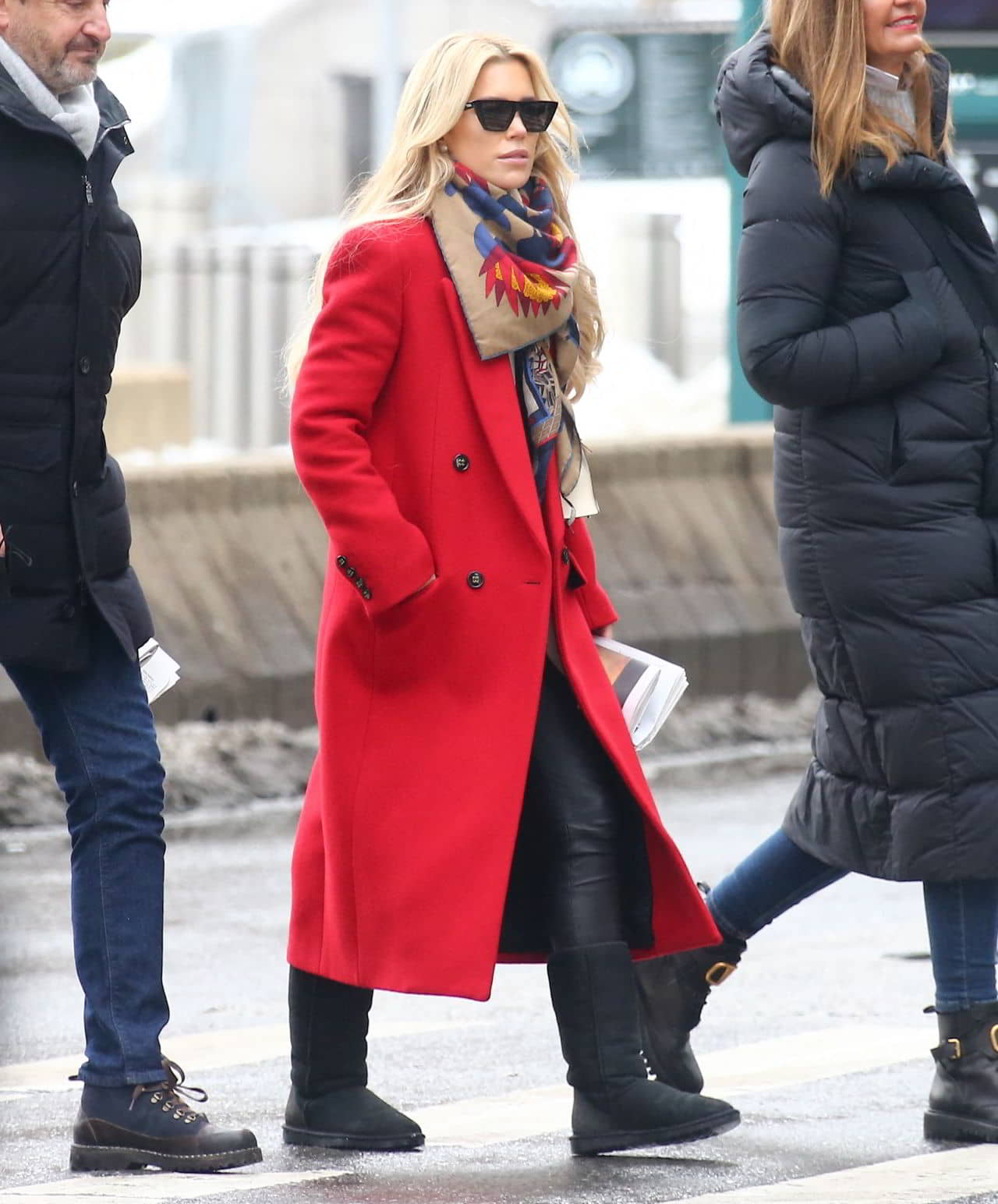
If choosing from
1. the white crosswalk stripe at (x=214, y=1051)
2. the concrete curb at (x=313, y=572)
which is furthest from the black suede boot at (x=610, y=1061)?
the concrete curb at (x=313, y=572)

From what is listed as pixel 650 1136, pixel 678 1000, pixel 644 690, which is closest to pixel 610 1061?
pixel 650 1136

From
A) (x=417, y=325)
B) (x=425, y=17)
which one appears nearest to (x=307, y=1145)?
(x=417, y=325)

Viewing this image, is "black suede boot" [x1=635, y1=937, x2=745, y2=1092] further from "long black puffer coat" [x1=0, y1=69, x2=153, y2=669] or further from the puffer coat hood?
the puffer coat hood

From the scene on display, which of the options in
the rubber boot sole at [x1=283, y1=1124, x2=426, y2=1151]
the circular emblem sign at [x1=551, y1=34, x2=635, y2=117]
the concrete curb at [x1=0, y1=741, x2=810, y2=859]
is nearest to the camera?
the rubber boot sole at [x1=283, y1=1124, x2=426, y2=1151]

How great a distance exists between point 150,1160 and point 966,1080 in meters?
1.37

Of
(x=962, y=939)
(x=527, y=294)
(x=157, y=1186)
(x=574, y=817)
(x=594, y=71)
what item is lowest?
(x=157, y=1186)

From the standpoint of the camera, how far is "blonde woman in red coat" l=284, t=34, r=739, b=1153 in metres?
4.98

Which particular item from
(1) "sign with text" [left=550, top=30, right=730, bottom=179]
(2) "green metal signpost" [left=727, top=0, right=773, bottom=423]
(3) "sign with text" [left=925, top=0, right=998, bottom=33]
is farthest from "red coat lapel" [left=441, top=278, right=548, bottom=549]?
(1) "sign with text" [left=550, top=30, right=730, bottom=179]

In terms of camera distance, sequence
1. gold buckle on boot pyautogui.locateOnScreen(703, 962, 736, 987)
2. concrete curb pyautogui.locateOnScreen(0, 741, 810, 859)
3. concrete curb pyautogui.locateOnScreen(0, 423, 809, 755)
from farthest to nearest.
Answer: concrete curb pyautogui.locateOnScreen(0, 423, 809, 755) → concrete curb pyautogui.locateOnScreen(0, 741, 810, 859) → gold buckle on boot pyautogui.locateOnScreen(703, 962, 736, 987)

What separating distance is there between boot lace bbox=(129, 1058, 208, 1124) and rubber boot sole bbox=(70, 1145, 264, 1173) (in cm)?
6

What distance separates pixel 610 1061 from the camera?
4969mm

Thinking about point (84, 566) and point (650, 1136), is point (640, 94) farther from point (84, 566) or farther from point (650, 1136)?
point (650, 1136)

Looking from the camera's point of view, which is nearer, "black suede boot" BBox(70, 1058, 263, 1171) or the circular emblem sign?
"black suede boot" BBox(70, 1058, 263, 1171)

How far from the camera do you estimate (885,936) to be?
746 cm
